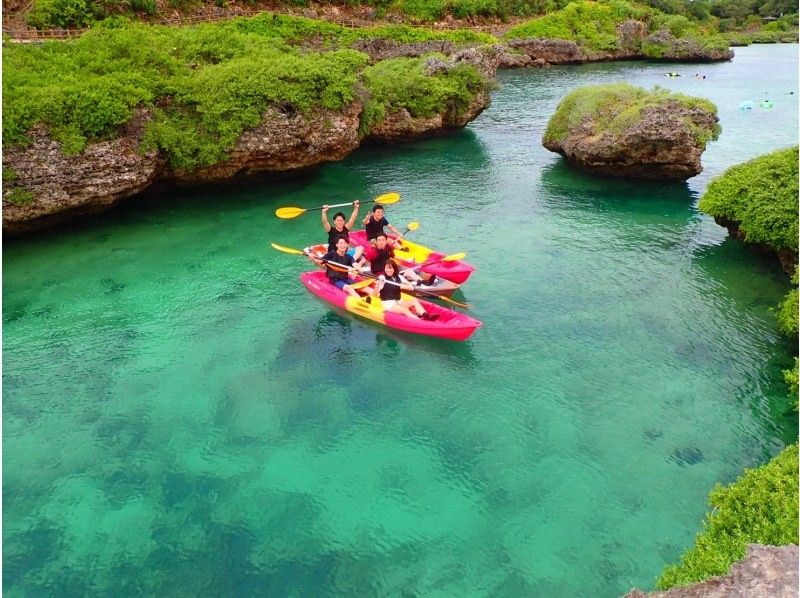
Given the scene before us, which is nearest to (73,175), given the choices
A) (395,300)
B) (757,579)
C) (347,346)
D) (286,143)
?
(286,143)

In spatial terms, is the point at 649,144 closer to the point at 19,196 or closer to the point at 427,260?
the point at 427,260

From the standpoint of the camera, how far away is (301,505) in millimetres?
7570

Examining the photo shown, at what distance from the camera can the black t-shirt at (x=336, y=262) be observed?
12242mm

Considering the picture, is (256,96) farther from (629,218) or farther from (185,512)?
(185,512)

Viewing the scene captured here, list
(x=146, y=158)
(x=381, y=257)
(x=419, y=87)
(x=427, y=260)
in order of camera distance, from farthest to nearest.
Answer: (x=419, y=87) → (x=146, y=158) → (x=427, y=260) → (x=381, y=257)

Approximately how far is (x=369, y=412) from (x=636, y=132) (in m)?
13.8

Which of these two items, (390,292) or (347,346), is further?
(390,292)

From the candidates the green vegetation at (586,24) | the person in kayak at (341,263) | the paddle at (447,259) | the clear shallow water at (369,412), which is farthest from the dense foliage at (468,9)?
the paddle at (447,259)

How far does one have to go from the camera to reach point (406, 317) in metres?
10.9

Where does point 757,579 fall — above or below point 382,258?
above

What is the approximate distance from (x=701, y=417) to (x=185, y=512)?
7.70m

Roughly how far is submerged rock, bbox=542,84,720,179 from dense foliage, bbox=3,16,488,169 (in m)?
7.67

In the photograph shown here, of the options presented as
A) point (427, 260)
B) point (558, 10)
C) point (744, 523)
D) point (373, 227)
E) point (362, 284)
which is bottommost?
point (362, 284)

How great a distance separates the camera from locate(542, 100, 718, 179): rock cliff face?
58.3 feet
